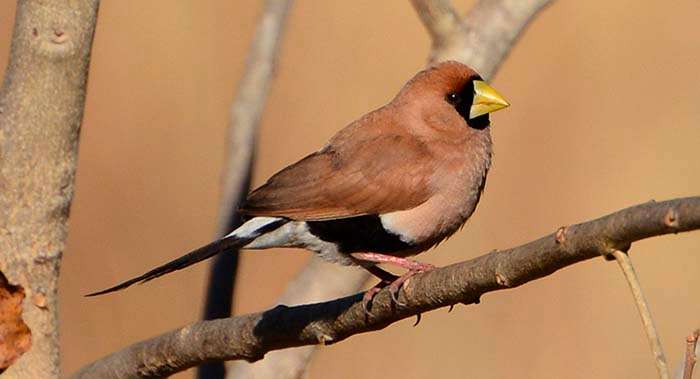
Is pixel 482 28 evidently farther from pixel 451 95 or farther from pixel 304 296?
pixel 304 296

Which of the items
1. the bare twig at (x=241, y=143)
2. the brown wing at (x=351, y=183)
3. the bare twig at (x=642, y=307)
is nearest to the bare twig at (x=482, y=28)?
the brown wing at (x=351, y=183)

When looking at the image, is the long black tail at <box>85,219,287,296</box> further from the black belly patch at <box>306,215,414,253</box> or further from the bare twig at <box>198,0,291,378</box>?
the black belly patch at <box>306,215,414,253</box>

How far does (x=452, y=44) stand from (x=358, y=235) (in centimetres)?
66

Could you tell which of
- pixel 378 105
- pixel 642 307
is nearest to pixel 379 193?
pixel 642 307

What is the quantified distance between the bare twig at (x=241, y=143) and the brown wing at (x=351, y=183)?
0.28 feet

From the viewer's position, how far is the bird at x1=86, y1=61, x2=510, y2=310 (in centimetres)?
362

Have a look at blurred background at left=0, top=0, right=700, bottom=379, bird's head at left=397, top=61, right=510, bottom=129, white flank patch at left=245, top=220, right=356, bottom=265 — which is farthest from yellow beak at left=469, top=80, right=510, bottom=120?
blurred background at left=0, top=0, right=700, bottom=379

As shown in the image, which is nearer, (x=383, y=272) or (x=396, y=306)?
(x=396, y=306)

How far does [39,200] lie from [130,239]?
119 inches

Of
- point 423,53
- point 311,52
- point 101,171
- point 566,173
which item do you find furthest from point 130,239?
point 566,173

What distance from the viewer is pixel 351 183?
3734mm

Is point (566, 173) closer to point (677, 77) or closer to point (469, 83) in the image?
point (677, 77)

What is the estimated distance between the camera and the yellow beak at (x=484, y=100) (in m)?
3.88

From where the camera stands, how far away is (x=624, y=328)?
6.20 m
